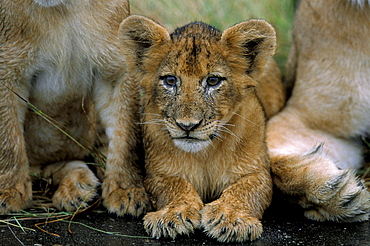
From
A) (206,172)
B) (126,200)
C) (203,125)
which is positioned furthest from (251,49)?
(126,200)

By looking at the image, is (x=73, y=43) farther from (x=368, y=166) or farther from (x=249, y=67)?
(x=368, y=166)

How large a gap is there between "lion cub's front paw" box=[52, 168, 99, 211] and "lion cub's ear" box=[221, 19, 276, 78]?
1204 millimetres

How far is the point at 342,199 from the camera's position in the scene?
3.36 metres

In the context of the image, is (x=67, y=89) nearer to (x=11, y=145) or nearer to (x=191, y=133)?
(x=11, y=145)

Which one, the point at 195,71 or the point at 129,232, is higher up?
the point at 195,71

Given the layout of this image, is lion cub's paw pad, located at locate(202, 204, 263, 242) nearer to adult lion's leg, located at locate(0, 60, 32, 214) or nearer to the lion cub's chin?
the lion cub's chin

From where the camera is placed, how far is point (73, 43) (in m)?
3.65

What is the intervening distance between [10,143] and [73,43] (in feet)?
2.21

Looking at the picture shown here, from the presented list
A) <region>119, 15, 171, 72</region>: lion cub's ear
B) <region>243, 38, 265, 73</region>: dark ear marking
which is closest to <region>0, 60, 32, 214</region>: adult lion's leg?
<region>119, 15, 171, 72</region>: lion cub's ear

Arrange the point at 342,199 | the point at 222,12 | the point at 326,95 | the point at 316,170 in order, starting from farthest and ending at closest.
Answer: the point at 222,12
the point at 326,95
the point at 316,170
the point at 342,199

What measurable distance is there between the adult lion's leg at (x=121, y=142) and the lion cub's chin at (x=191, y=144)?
0.61 m

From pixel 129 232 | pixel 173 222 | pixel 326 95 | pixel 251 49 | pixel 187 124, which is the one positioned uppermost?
pixel 251 49

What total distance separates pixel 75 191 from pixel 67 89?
611 millimetres

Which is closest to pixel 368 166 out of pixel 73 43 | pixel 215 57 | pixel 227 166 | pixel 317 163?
pixel 317 163
